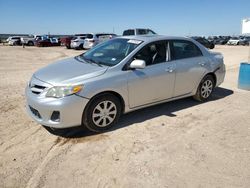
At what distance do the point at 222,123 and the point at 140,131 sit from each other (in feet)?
5.30

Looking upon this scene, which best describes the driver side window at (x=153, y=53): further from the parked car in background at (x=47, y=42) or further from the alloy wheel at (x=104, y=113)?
the parked car in background at (x=47, y=42)

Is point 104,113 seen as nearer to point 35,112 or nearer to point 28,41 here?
point 35,112

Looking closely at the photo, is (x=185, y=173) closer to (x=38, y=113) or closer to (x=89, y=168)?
(x=89, y=168)

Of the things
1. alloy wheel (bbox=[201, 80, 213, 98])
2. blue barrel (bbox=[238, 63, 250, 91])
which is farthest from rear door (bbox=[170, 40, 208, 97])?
blue barrel (bbox=[238, 63, 250, 91])

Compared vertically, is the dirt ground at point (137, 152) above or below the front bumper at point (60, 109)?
below

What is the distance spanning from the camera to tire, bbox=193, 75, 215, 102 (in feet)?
19.2

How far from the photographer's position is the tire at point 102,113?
13.3 ft

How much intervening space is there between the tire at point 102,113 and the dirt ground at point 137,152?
159mm

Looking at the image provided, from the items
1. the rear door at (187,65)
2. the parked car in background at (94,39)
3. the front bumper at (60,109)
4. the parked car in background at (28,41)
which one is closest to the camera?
the front bumper at (60,109)

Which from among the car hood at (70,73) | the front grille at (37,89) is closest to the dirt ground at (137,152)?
the front grille at (37,89)

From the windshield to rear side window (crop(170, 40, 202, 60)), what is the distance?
0.83m

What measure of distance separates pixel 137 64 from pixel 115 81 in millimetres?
485

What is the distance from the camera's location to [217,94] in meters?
6.81

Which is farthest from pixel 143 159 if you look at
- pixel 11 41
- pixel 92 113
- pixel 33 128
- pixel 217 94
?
pixel 11 41
